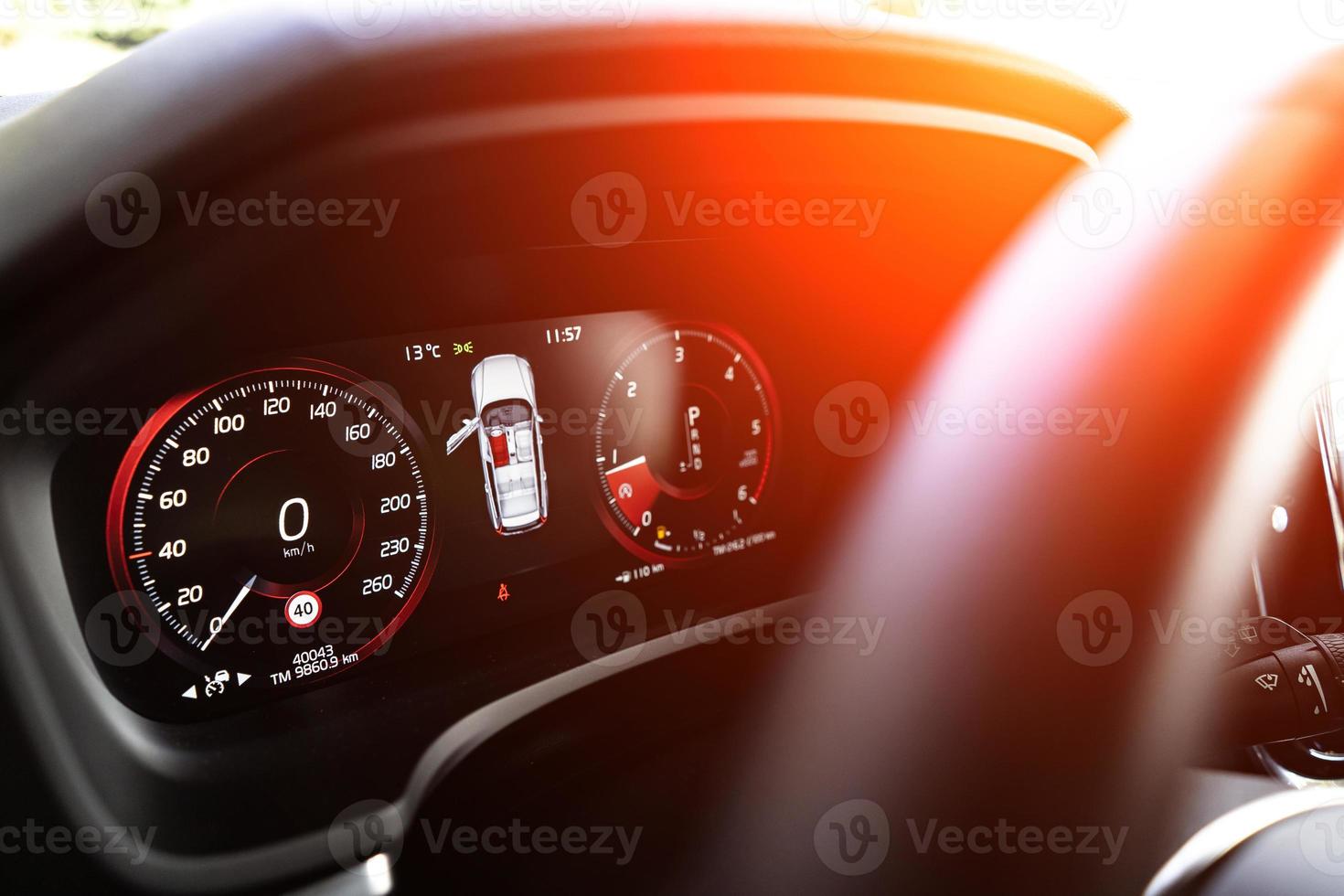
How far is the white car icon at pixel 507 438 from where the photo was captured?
1.38 m

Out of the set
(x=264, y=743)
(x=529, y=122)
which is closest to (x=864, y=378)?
(x=529, y=122)

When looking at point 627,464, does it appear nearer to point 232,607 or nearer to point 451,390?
point 451,390

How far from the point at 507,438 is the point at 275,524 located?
31cm

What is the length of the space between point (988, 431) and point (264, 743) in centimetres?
90

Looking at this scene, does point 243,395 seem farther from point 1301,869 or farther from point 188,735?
point 1301,869

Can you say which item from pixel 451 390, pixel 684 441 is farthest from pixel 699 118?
pixel 684 441

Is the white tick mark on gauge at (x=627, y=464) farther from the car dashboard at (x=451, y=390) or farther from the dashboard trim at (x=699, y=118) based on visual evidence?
the dashboard trim at (x=699, y=118)

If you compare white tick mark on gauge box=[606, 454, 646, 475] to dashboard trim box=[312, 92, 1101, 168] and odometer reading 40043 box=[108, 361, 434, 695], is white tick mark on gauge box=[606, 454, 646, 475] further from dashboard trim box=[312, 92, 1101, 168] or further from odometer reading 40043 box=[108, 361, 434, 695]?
dashboard trim box=[312, 92, 1101, 168]

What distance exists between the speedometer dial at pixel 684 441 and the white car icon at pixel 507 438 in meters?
0.11

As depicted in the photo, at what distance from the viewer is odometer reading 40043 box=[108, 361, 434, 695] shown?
112cm

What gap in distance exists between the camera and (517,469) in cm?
142

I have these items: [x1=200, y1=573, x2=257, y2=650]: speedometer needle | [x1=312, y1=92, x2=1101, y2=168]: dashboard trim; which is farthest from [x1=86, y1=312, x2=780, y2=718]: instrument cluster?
[x1=312, y1=92, x2=1101, y2=168]: dashboard trim

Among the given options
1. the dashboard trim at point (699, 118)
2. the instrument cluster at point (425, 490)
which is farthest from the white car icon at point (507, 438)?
the dashboard trim at point (699, 118)

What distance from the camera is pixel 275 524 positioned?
120 centimetres
